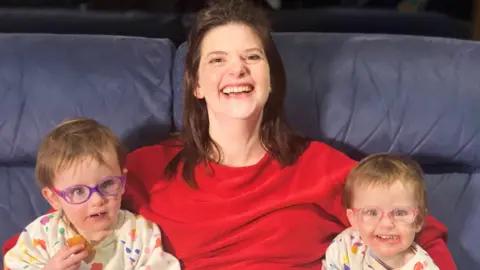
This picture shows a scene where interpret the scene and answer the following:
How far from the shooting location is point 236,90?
1489mm

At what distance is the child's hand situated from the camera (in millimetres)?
1339

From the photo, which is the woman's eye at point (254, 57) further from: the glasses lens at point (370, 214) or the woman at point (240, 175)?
the glasses lens at point (370, 214)

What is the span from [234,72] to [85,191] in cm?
43

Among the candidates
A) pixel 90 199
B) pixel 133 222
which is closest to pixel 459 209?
pixel 133 222

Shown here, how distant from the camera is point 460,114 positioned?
168 cm

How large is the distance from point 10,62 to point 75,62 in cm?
17

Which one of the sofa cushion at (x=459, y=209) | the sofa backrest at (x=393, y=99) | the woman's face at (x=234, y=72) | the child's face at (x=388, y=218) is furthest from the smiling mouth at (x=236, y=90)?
the sofa cushion at (x=459, y=209)

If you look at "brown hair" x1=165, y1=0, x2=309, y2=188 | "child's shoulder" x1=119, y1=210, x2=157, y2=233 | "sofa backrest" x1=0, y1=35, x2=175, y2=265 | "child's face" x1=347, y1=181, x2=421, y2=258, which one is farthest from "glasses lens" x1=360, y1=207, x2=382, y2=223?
"sofa backrest" x1=0, y1=35, x2=175, y2=265

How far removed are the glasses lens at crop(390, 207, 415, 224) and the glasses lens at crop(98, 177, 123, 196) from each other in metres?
0.61

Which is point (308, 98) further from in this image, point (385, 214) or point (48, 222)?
point (48, 222)

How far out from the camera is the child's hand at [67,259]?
1.34 m

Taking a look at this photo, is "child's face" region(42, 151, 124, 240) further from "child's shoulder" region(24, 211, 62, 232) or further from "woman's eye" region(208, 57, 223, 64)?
"woman's eye" region(208, 57, 223, 64)

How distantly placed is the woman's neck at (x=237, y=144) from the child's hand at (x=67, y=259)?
1.34 ft

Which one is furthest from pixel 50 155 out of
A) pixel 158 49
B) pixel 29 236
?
pixel 158 49
